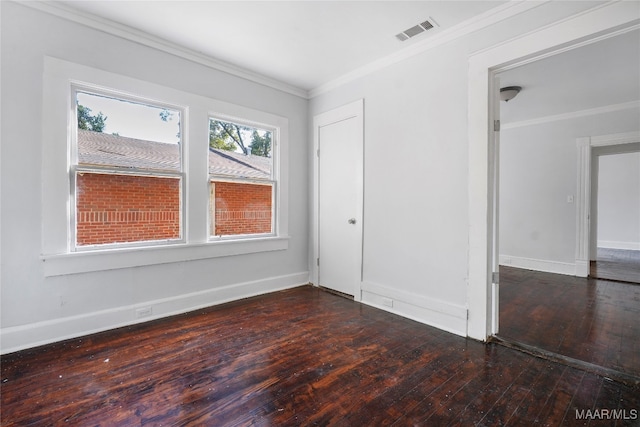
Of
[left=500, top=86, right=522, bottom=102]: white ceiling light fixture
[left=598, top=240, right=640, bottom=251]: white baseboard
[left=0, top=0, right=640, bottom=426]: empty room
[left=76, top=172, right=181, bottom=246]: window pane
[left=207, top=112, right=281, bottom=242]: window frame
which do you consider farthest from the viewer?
[left=598, top=240, right=640, bottom=251]: white baseboard

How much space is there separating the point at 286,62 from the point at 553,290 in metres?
4.58

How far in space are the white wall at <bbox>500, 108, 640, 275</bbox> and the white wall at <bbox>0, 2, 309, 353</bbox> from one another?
5.24 m

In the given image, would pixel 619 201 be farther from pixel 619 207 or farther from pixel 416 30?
pixel 416 30

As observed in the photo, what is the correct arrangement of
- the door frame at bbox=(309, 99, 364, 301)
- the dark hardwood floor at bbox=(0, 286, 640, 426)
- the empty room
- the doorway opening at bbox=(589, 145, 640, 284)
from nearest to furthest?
1. the dark hardwood floor at bbox=(0, 286, 640, 426)
2. the empty room
3. the door frame at bbox=(309, 99, 364, 301)
4. the doorway opening at bbox=(589, 145, 640, 284)

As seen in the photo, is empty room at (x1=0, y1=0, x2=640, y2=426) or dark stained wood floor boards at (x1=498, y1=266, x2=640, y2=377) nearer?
empty room at (x1=0, y1=0, x2=640, y2=426)

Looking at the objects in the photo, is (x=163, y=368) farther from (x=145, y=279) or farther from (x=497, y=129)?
(x=497, y=129)

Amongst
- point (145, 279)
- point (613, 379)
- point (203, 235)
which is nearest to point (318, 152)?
point (203, 235)

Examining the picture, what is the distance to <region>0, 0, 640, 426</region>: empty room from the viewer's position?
184 centimetres

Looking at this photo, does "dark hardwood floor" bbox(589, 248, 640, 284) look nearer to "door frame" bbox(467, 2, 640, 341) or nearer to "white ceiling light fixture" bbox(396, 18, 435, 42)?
"door frame" bbox(467, 2, 640, 341)

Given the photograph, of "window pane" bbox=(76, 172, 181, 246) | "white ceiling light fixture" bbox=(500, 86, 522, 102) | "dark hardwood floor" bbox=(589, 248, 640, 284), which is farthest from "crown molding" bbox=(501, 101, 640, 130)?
"window pane" bbox=(76, 172, 181, 246)

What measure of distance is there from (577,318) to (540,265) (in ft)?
8.36

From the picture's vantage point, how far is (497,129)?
2549 millimetres

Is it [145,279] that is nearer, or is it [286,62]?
[145,279]

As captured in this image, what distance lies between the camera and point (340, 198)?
385cm
